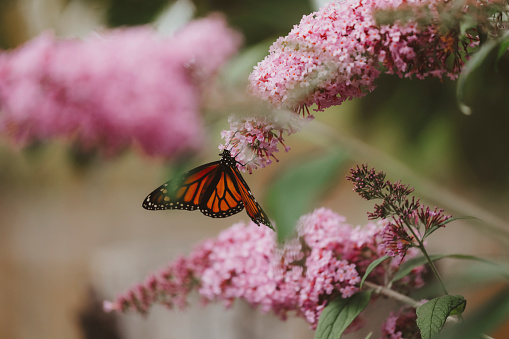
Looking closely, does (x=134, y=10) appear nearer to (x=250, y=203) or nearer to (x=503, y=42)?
(x=250, y=203)

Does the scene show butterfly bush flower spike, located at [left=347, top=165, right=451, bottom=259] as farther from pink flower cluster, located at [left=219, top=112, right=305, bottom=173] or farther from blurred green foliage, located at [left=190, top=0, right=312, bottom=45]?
blurred green foliage, located at [left=190, top=0, right=312, bottom=45]

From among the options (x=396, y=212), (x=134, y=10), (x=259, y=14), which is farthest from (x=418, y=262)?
(x=134, y=10)

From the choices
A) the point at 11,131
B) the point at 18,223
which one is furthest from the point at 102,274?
the point at 11,131

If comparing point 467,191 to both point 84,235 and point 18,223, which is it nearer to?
point 84,235

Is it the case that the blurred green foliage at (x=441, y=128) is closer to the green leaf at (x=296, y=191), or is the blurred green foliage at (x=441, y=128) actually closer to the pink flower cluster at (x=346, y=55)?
the pink flower cluster at (x=346, y=55)

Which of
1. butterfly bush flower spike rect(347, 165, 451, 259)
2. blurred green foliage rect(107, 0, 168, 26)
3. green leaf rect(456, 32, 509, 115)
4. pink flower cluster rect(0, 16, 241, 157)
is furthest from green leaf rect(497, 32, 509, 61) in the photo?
blurred green foliage rect(107, 0, 168, 26)

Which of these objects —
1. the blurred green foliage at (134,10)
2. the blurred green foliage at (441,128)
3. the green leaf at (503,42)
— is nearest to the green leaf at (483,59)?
the green leaf at (503,42)

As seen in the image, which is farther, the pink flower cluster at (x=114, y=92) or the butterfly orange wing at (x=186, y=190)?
the butterfly orange wing at (x=186, y=190)
